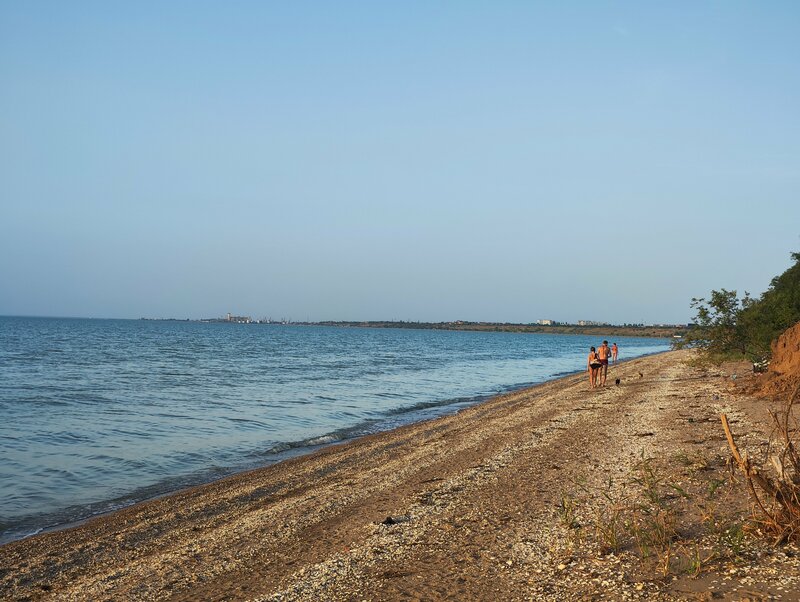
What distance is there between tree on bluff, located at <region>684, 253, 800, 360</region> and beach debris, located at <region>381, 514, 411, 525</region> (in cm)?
1862

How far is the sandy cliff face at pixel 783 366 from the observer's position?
53.4ft

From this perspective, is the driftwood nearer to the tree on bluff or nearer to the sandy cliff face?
the sandy cliff face

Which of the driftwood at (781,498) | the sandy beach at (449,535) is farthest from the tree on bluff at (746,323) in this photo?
the driftwood at (781,498)

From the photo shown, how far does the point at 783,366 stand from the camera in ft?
56.4

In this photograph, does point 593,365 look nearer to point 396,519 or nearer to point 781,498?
point 396,519

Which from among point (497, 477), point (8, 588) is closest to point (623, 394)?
point (497, 477)

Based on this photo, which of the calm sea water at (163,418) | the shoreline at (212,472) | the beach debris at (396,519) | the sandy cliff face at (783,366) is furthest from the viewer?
the sandy cliff face at (783,366)

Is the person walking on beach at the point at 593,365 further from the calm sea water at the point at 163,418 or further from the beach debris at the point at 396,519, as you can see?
the beach debris at the point at 396,519

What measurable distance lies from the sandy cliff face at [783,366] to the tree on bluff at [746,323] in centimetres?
409

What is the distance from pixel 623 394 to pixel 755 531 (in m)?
17.3

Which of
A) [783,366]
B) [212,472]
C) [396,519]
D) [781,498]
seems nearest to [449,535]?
[396,519]

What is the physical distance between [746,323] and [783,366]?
6796 millimetres

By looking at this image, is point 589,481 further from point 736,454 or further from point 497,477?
point 736,454

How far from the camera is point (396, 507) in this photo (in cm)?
870
